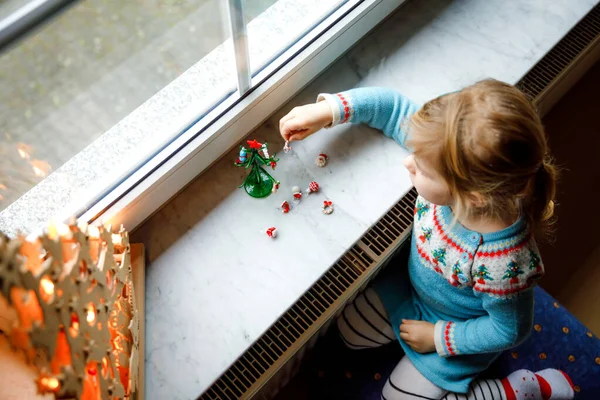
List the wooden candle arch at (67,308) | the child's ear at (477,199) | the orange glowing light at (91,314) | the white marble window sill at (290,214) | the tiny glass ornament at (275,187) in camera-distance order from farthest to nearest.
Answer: the tiny glass ornament at (275,187)
the white marble window sill at (290,214)
the child's ear at (477,199)
the orange glowing light at (91,314)
the wooden candle arch at (67,308)

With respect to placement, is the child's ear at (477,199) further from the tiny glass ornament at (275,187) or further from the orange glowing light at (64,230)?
the orange glowing light at (64,230)

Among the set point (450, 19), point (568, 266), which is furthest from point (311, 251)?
point (568, 266)

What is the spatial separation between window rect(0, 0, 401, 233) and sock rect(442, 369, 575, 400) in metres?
0.64

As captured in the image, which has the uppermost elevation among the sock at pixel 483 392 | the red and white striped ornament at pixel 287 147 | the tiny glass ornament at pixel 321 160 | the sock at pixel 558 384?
the red and white striped ornament at pixel 287 147

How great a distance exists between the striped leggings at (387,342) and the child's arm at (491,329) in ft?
0.27

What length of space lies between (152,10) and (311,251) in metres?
0.47

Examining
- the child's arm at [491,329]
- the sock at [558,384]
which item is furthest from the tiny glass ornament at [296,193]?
the sock at [558,384]

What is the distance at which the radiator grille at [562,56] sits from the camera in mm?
1205

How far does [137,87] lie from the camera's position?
2.87 ft

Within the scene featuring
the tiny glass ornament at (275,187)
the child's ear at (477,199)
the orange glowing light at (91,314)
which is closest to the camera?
the orange glowing light at (91,314)

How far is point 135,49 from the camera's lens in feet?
2.64

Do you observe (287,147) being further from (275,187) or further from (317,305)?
(317,305)

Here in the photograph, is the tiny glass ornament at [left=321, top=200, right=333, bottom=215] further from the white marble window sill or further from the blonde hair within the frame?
the blonde hair

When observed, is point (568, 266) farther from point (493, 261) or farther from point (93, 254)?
point (93, 254)
